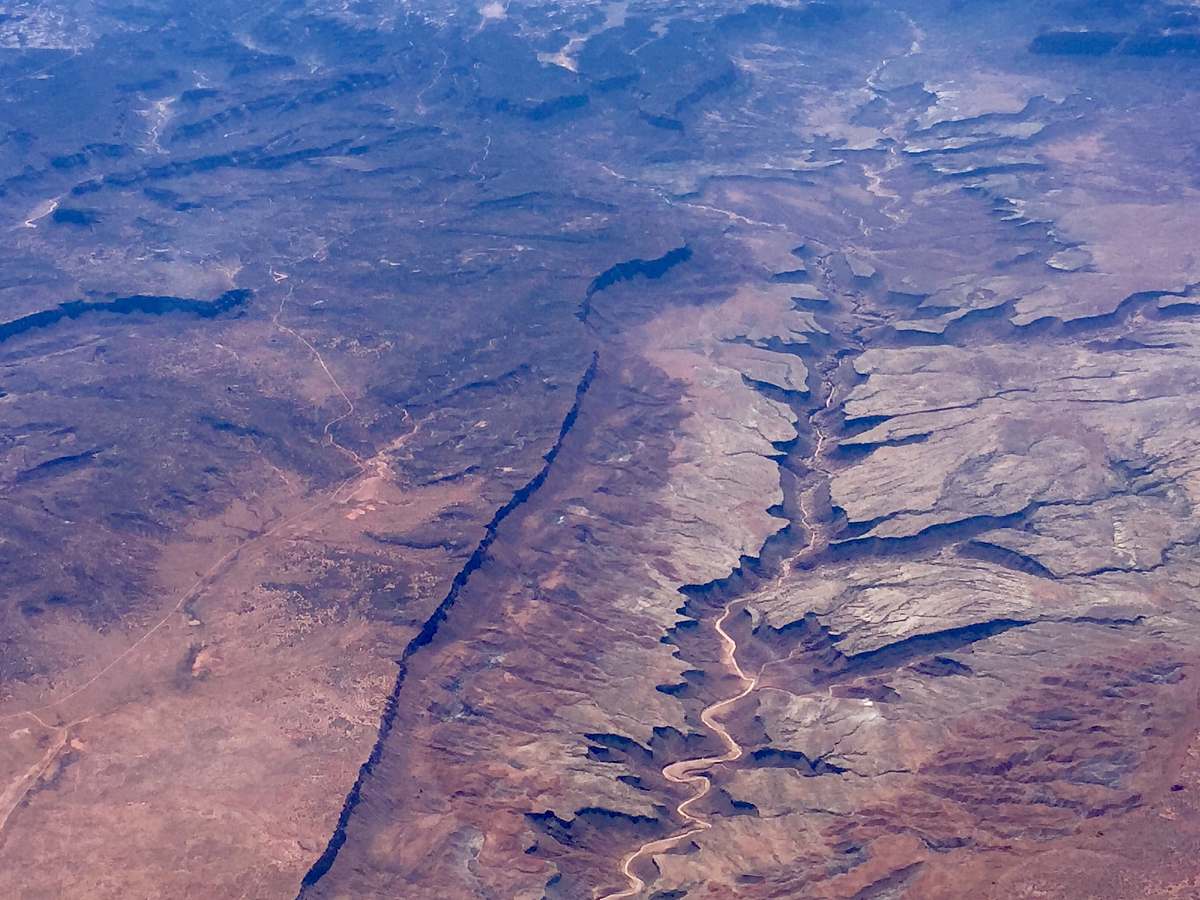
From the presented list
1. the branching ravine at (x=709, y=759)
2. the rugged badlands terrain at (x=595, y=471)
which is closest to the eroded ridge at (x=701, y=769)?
the branching ravine at (x=709, y=759)

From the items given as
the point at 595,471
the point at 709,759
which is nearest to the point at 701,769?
the point at 709,759

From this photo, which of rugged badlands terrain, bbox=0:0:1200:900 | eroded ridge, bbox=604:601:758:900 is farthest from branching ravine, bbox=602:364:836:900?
rugged badlands terrain, bbox=0:0:1200:900

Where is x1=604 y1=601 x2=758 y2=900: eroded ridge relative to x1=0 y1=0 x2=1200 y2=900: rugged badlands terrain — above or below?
below

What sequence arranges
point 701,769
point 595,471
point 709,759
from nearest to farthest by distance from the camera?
point 701,769, point 709,759, point 595,471

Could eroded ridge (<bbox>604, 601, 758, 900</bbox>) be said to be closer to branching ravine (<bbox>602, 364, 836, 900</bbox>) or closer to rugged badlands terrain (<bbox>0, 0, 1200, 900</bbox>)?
branching ravine (<bbox>602, 364, 836, 900</bbox>)

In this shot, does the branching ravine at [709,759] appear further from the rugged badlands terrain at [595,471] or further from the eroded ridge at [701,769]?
the rugged badlands terrain at [595,471]

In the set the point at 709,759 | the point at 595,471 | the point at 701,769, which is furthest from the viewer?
the point at 595,471

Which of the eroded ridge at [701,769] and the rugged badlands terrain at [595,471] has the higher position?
the rugged badlands terrain at [595,471]

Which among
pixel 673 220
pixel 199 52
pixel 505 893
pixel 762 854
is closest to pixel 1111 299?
pixel 673 220

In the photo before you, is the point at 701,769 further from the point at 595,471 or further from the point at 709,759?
the point at 595,471
